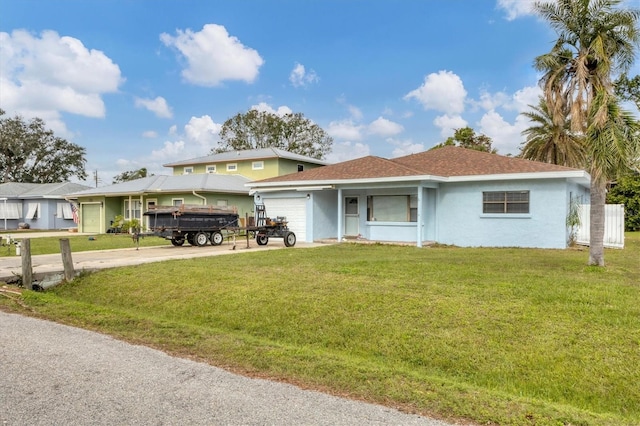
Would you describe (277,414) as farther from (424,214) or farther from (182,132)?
(182,132)

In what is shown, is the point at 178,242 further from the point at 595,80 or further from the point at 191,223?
the point at 595,80

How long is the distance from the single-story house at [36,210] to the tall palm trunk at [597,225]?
36.9m

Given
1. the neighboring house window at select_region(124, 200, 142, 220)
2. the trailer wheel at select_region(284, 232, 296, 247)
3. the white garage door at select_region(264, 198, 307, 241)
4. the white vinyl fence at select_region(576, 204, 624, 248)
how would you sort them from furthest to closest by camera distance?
the neighboring house window at select_region(124, 200, 142, 220) < the white garage door at select_region(264, 198, 307, 241) < the trailer wheel at select_region(284, 232, 296, 247) < the white vinyl fence at select_region(576, 204, 624, 248)

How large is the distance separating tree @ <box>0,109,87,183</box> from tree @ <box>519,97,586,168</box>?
49981mm

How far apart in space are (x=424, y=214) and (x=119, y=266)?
11723 mm

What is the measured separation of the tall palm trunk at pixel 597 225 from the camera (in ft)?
35.4

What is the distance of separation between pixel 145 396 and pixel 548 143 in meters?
33.3

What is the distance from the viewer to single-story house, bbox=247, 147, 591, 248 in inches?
656

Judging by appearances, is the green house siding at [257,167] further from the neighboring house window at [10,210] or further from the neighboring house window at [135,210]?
the neighboring house window at [10,210]

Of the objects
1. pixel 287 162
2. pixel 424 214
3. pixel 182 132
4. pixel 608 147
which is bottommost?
pixel 424 214

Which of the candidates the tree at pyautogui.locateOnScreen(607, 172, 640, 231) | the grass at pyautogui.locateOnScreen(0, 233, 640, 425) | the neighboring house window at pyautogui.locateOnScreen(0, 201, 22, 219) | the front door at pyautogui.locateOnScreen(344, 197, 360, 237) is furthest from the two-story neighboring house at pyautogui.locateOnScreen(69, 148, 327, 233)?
the tree at pyautogui.locateOnScreen(607, 172, 640, 231)

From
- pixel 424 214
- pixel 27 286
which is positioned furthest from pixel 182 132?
pixel 27 286

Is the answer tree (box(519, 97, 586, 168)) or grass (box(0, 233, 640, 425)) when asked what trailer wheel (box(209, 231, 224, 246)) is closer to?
grass (box(0, 233, 640, 425))

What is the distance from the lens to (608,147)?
33.0 ft
